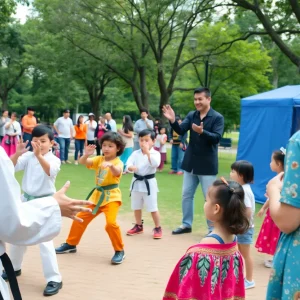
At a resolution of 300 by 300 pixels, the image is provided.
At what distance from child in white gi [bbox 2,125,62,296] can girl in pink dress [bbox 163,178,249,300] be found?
5.29 feet

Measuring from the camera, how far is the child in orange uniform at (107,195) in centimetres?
501

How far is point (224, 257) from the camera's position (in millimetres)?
2756

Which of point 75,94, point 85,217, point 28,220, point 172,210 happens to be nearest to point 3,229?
point 28,220

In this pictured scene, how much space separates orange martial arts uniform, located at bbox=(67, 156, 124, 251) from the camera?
5027mm

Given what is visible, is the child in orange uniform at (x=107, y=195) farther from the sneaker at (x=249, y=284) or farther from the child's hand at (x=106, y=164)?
the sneaker at (x=249, y=284)

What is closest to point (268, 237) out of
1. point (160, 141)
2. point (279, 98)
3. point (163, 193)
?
point (279, 98)

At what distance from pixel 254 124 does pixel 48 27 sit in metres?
14.0

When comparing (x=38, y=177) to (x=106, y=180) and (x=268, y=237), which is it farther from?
(x=268, y=237)

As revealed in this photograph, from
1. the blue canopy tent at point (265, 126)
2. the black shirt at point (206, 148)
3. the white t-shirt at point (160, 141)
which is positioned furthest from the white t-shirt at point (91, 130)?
the black shirt at point (206, 148)

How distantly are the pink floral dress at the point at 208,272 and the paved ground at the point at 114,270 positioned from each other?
4.82ft

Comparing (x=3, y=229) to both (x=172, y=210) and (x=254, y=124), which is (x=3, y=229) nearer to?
(x=172, y=210)

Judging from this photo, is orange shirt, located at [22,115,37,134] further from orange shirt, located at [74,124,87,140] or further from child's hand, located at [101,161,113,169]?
child's hand, located at [101,161,113,169]

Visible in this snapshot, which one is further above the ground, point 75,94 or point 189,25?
point 189,25

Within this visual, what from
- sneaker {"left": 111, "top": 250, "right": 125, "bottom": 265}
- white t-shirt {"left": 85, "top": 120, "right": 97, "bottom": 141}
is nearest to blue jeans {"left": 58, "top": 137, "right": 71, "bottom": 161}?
white t-shirt {"left": 85, "top": 120, "right": 97, "bottom": 141}
